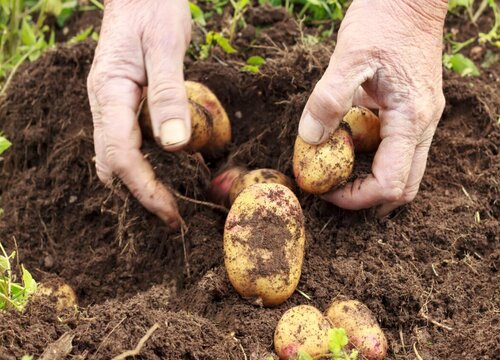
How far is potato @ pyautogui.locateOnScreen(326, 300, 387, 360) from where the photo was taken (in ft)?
6.91

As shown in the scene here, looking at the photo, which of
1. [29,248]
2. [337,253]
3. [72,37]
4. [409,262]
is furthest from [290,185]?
[72,37]

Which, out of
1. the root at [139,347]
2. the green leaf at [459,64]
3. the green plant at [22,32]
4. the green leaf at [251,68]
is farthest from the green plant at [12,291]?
the green leaf at [459,64]

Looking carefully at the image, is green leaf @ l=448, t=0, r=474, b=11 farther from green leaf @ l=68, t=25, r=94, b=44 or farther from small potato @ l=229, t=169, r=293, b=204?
green leaf @ l=68, t=25, r=94, b=44

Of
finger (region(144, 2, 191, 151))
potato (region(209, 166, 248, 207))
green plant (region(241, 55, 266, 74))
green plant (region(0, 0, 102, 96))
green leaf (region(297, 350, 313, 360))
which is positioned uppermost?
finger (region(144, 2, 191, 151))

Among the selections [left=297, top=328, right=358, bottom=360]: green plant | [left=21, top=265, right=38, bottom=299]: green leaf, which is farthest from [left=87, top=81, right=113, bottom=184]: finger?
[left=297, top=328, right=358, bottom=360]: green plant

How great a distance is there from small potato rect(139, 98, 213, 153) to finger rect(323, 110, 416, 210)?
614mm

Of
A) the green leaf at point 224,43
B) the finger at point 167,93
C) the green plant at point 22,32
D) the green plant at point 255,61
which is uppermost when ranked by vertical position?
the finger at point 167,93

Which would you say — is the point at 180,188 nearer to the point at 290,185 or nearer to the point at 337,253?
the point at 290,185

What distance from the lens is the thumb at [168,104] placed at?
2365 mm

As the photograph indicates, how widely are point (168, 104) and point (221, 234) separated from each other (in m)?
0.56

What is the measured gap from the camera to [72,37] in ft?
13.0

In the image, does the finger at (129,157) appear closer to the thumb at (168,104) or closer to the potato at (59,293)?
the thumb at (168,104)

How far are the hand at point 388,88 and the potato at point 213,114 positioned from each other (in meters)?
0.55

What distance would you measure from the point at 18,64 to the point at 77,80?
466 mm
